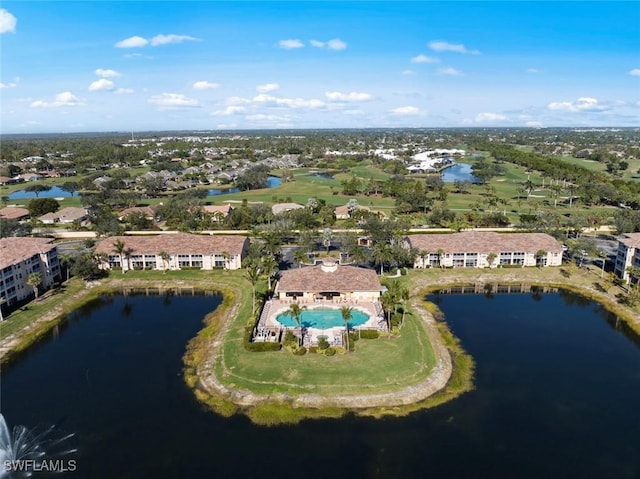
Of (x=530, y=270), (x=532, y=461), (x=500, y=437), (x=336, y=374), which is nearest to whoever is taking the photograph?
(x=532, y=461)

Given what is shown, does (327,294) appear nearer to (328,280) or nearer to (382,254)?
(328,280)

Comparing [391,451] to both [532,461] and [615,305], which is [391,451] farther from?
[615,305]

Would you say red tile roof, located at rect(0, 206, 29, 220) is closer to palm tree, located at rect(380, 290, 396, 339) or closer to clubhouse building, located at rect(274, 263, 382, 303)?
clubhouse building, located at rect(274, 263, 382, 303)

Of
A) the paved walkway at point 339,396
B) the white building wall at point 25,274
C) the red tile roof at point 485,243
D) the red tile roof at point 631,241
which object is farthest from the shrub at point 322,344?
the red tile roof at point 631,241

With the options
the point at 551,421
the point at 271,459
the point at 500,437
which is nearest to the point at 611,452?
the point at 551,421

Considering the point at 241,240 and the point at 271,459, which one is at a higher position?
the point at 241,240

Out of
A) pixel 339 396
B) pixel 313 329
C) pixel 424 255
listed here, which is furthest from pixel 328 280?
pixel 339 396
